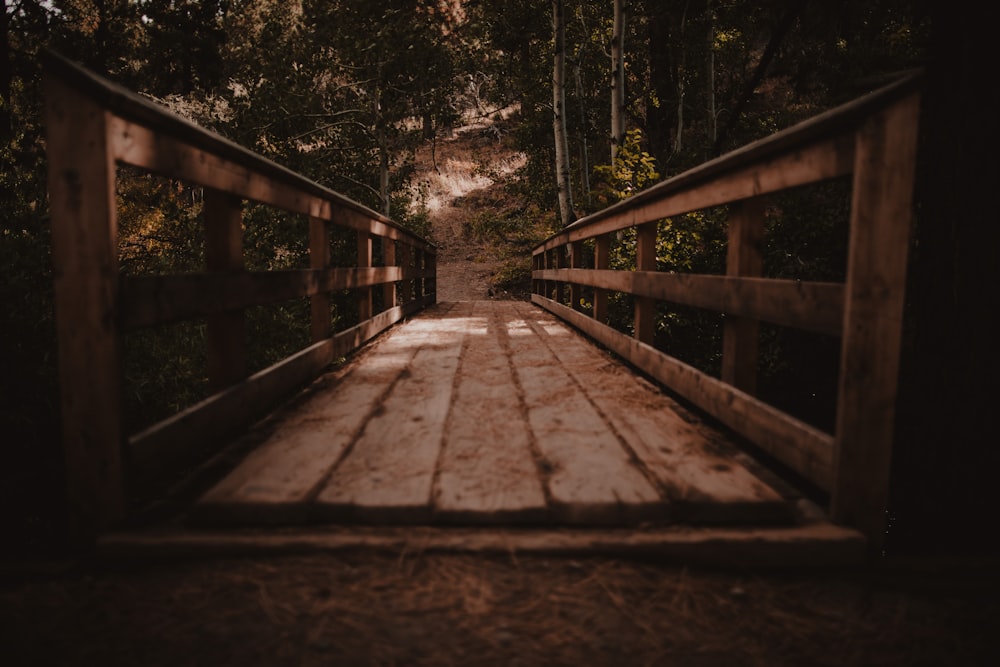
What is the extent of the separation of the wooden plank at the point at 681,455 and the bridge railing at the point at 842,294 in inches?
5.4

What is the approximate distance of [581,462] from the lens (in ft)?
6.82

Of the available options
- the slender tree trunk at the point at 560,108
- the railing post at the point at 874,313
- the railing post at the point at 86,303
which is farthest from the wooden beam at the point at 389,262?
the slender tree trunk at the point at 560,108

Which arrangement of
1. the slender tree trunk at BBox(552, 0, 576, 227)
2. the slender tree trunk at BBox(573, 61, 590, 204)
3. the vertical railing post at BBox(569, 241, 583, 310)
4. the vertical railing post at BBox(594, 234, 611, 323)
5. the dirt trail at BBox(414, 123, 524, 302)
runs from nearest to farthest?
the vertical railing post at BBox(594, 234, 611, 323) → the vertical railing post at BBox(569, 241, 583, 310) → the slender tree trunk at BBox(552, 0, 576, 227) → the slender tree trunk at BBox(573, 61, 590, 204) → the dirt trail at BBox(414, 123, 524, 302)

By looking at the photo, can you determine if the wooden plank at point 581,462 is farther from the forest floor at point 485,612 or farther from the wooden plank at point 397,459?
the wooden plank at point 397,459

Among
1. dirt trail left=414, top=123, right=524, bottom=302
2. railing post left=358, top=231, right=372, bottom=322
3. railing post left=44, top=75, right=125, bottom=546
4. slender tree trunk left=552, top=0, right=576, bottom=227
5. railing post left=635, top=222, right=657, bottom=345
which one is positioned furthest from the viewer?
dirt trail left=414, top=123, right=524, bottom=302

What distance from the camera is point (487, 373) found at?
11.8 feet

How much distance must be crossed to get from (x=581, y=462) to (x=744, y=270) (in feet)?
3.28

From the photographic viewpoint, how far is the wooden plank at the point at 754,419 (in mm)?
1846

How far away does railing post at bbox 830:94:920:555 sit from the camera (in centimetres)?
162

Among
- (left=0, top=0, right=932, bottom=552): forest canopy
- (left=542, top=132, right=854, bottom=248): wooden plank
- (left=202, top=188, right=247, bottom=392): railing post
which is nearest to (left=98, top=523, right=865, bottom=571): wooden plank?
(left=202, top=188, right=247, bottom=392): railing post

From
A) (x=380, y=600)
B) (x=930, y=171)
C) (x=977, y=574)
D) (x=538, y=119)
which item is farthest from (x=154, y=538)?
(x=538, y=119)

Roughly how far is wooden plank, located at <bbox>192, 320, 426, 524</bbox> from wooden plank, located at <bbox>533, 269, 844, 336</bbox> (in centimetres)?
145

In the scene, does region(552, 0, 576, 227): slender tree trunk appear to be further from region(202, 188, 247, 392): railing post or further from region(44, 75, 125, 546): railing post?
region(44, 75, 125, 546): railing post

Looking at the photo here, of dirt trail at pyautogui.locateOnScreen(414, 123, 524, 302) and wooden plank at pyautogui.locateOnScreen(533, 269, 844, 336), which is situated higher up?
dirt trail at pyautogui.locateOnScreen(414, 123, 524, 302)
